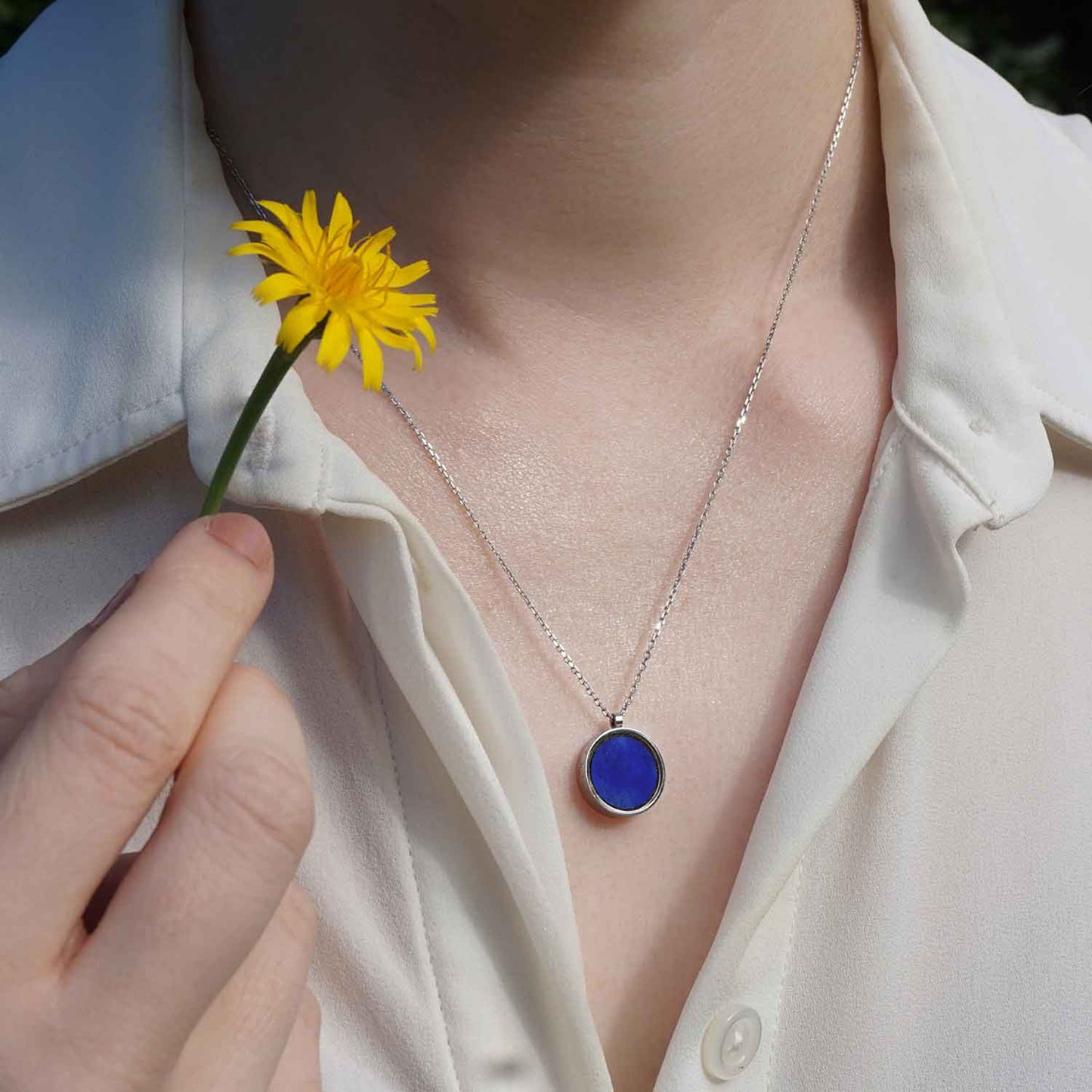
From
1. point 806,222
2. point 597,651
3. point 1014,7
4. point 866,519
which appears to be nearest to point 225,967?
point 597,651

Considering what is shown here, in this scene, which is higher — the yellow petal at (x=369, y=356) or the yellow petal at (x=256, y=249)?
the yellow petal at (x=256, y=249)

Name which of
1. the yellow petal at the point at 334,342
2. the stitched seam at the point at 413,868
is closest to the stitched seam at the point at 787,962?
the stitched seam at the point at 413,868

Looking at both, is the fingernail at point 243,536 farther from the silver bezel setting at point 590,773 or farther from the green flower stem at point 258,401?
the silver bezel setting at point 590,773

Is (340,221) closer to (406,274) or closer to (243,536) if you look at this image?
(406,274)

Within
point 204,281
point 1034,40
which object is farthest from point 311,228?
point 1034,40

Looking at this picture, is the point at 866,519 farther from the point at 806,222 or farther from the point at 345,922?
the point at 345,922

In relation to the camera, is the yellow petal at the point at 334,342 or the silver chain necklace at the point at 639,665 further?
the silver chain necklace at the point at 639,665
